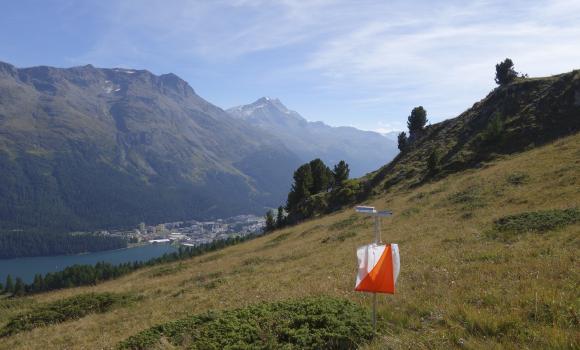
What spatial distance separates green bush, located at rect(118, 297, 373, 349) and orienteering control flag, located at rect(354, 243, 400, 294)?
1.30m

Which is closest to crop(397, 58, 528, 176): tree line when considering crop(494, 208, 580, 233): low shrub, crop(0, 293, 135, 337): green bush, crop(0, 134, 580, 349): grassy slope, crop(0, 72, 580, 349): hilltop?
crop(0, 72, 580, 349): hilltop

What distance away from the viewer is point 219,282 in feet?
73.4

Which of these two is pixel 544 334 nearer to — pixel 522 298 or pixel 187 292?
pixel 522 298

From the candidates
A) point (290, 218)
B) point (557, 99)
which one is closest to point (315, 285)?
point (557, 99)

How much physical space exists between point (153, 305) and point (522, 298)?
661 inches

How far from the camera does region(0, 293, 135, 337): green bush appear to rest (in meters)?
18.9

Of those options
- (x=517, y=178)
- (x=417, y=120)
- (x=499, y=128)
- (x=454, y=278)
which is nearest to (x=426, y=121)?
(x=417, y=120)

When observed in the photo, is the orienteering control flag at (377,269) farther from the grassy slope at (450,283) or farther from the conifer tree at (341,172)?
the conifer tree at (341,172)

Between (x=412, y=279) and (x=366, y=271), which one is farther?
(x=412, y=279)

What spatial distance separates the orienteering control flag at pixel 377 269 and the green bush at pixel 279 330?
4.28ft

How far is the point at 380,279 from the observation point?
7211mm

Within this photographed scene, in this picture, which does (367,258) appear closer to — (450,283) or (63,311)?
(450,283)

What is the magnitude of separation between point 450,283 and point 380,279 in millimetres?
5433

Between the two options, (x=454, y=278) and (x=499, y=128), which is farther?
(x=499, y=128)
